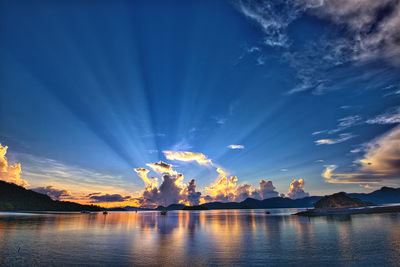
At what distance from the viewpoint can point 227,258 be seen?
35344 millimetres

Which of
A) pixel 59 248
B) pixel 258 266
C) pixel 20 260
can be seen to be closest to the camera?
pixel 258 266

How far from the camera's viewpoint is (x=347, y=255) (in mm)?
35688

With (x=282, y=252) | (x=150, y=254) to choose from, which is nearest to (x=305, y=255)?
(x=282, y=252)

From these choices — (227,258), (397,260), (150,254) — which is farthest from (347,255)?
(150,254)

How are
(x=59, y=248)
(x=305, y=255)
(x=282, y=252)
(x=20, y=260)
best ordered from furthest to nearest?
(x=59, y=248) < (x=282, y=252) < (x=305, y=255) < (x=20, y=260)

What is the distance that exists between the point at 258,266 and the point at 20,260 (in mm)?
37043

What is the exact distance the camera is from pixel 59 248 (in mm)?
43688

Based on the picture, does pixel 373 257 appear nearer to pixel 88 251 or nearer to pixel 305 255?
pixel 305 255

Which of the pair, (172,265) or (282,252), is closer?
(172,265)

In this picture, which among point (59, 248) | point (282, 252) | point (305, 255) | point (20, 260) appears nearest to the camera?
point (20, 260)

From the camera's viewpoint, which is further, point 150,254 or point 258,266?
point 150,254

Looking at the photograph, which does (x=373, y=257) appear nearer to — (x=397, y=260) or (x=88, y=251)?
(x=397, y=260)

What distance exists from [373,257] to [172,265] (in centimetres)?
3193

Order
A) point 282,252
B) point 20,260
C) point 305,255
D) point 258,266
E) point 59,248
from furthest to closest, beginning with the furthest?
1. point 59,248
2. point 282,252
3. point 305,255
4. point 20,260
5. point 258,266
